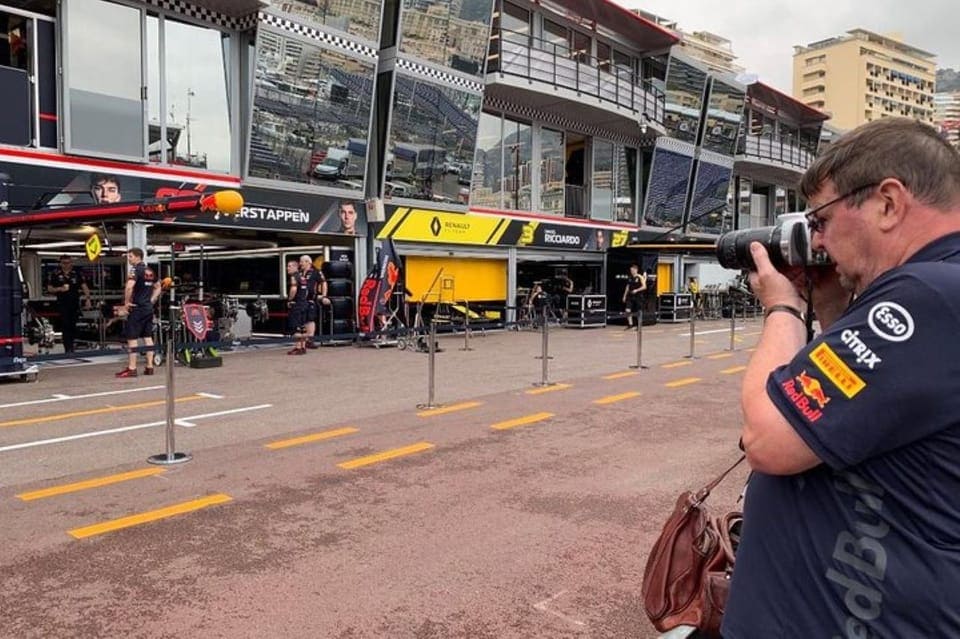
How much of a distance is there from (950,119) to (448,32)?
15.7 metres

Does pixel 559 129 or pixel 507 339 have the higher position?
pixel 559 129

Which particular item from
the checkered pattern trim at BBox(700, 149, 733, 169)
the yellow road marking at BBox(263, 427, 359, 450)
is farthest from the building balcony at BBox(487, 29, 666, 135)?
the yellow road marking at BBox(263, 427, 359, 450)

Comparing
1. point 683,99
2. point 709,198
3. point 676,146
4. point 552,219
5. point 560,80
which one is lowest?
point 552,219

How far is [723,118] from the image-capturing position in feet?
96.7

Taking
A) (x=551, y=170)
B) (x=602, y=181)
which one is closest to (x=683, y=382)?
(x=551, y=170)

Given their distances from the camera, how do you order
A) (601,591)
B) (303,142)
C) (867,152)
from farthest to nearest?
1. (303,142)
2. (601,591)
3. (867,152)

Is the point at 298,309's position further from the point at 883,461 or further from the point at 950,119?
the point at 883,461

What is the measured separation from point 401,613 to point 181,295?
15.5 meters

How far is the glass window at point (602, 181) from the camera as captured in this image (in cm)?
2527

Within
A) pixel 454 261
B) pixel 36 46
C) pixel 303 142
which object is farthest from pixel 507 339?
pixel 36 46

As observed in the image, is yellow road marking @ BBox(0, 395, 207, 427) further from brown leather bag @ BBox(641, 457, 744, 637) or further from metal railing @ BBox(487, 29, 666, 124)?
metal railing @ BBox(487, 29, 666, 124)

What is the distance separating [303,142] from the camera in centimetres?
1591

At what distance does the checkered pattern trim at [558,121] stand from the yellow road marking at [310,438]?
50.7 ft

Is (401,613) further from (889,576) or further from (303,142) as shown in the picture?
(303,142)
